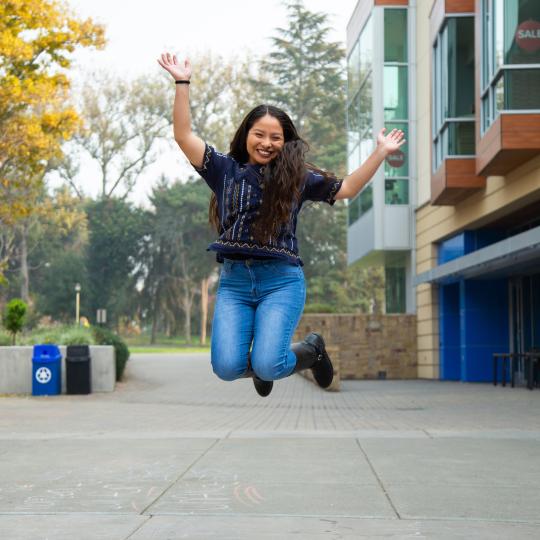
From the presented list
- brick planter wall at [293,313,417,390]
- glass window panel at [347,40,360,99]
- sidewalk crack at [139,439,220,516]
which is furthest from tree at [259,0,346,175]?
sidewalk crack at [139,439,220,516]

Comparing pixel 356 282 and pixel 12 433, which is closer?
pixel 12 433

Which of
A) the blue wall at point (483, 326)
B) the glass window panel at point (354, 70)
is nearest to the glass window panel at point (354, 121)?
the glass window panel at point (354, 70)

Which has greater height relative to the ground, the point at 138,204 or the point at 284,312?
the point at 138,204

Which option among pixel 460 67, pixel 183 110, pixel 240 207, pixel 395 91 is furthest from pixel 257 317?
pixel 395 91

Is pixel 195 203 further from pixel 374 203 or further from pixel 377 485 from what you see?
pixel 377 485

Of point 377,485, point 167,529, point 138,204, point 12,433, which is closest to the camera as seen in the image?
point 167,529

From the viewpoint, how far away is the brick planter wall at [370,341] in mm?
26953

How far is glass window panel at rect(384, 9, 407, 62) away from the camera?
28.7 metres

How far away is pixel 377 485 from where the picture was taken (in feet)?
24.7

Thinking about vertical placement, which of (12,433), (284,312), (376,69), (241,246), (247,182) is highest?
(376,69)

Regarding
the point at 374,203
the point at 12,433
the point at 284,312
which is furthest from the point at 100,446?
the point at 374,203

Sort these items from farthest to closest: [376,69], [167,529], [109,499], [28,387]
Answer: [376,69] < [28,387] < [109,499] < [167,529]

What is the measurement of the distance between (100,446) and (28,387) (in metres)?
9.87

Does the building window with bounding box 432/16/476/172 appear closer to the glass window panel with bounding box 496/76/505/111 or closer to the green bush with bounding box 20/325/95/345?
the glass window panel with bounding box 496/76/505/111
